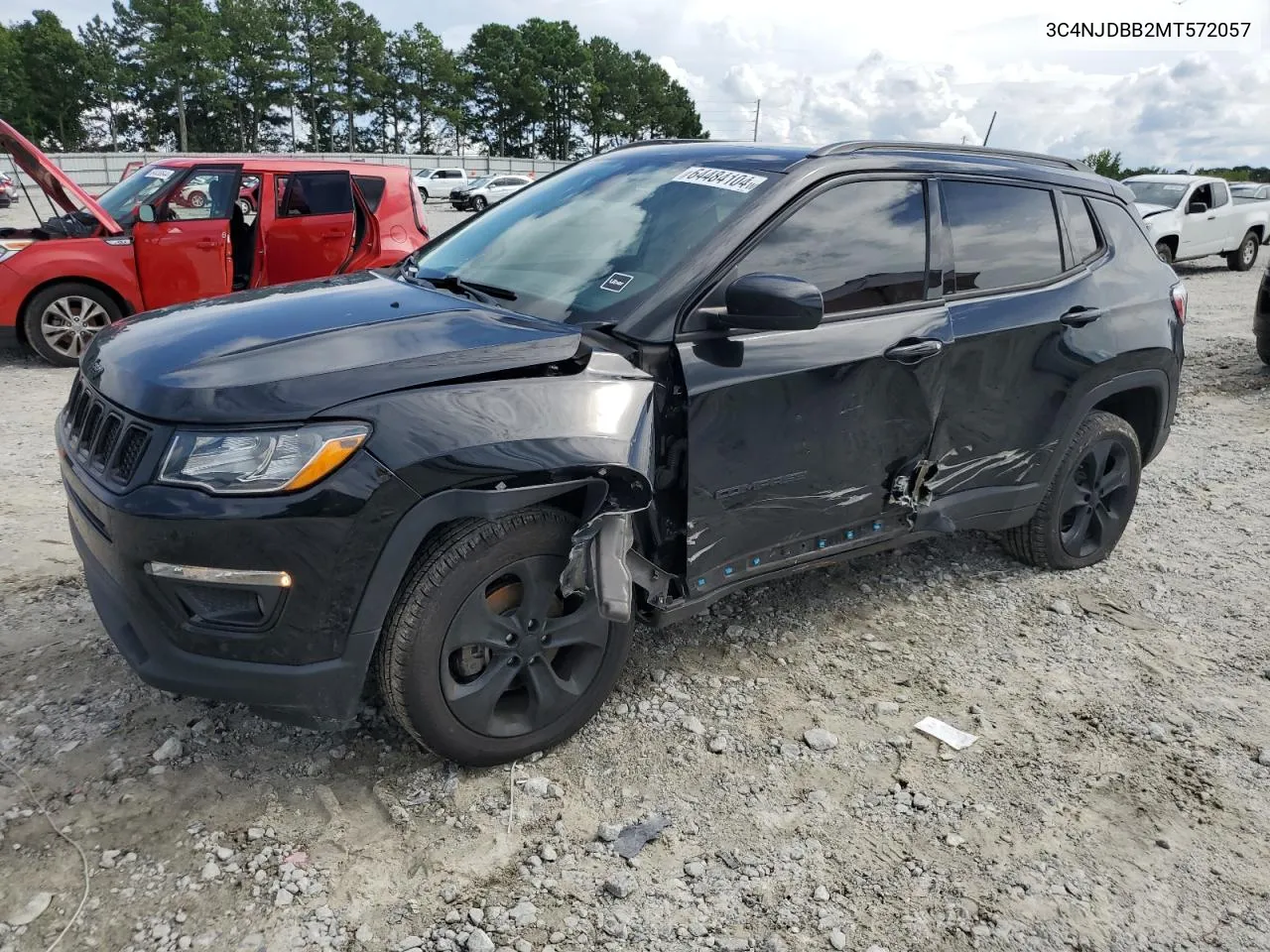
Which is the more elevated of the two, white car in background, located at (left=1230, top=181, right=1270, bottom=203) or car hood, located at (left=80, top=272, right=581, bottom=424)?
white car in background, located at (left=1230, top=181, right=1270, bottom=203)

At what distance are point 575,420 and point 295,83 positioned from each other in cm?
7643

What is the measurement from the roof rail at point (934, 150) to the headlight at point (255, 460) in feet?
6.25

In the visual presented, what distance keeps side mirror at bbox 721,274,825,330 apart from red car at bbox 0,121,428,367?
5639 millimetres

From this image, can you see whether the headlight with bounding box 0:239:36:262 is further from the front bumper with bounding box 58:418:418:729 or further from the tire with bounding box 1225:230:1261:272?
the tire with bounding box 1225:230:1261:272

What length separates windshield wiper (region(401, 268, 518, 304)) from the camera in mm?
3020

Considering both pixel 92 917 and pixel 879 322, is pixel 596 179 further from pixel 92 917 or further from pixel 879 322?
pixel 92 917

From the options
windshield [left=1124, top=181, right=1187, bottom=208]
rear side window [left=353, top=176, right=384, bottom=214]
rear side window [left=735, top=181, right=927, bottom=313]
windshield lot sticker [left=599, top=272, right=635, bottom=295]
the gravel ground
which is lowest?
the gravel ground

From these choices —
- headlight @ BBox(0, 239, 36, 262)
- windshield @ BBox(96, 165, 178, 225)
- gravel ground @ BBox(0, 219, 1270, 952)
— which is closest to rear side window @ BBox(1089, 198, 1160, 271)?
gravel ground @ BBox(0, 219, 1270, 952)

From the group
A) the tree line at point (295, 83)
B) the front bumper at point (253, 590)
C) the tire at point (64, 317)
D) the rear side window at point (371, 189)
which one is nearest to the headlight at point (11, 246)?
the tire at point (64, 317)

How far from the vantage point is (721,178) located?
3104 mm

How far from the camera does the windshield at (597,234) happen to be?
9.39ft

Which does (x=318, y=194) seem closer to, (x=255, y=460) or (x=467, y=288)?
A: (x=467, y=288)

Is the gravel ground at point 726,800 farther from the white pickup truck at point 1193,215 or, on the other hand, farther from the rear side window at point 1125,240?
the white pickup truck at point 1193,215

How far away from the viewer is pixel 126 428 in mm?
2273
